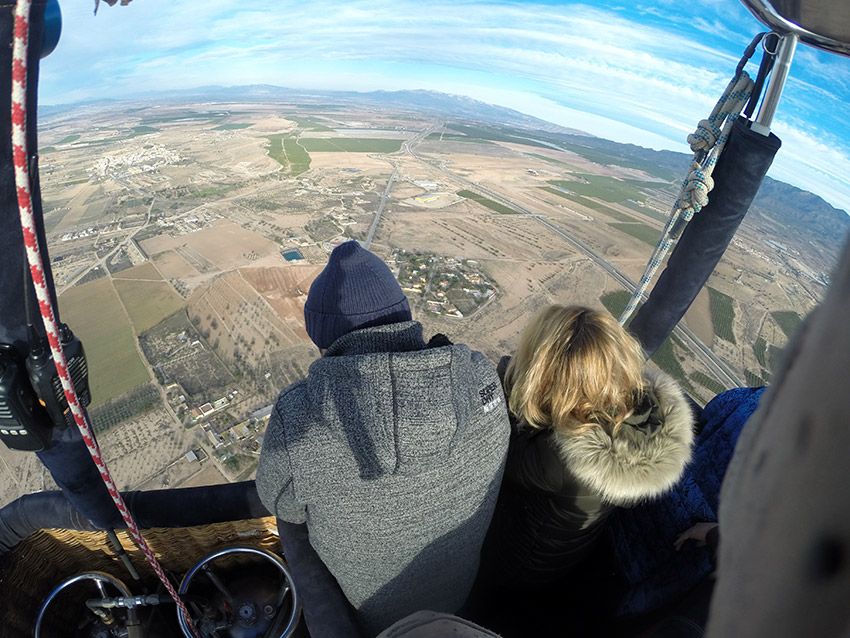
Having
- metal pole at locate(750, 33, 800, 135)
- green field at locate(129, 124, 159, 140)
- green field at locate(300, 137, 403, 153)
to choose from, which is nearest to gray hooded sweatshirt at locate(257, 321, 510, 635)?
metal pole at locate(750, 33, 800, 135)

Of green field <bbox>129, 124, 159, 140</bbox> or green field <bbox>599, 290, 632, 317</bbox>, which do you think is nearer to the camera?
green field <bbox>599, 290, 632, 317</bbox>

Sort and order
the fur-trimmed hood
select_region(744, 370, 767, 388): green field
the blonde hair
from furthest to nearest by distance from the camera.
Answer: select_region(744, 370, 767, 388): green field
the blonde hair
the fur-trimmed hood

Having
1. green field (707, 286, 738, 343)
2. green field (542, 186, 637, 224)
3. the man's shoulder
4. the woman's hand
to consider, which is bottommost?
green field (542, 186, 637, 224)

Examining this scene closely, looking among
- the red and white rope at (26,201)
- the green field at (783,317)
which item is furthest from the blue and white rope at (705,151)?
the green field at (783,317)

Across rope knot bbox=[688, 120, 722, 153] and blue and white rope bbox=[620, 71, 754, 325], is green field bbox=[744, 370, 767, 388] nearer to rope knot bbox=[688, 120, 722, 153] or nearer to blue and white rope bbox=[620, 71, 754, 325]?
blue and white rope bbox=[620, 71, 754, 325]

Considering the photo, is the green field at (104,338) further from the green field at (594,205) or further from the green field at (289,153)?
the green field at (594,205)

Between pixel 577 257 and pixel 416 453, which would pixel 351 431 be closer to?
pixel 416 453

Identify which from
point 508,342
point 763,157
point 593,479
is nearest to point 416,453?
point 593,479
